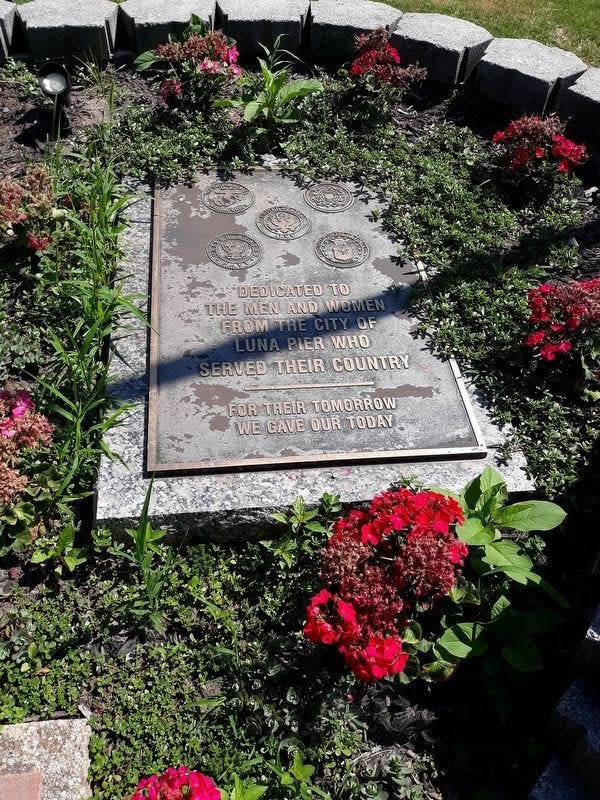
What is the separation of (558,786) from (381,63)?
176 inches

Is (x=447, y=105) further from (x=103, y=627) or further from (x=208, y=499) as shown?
(x=103, y=627)

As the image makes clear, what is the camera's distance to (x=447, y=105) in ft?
16.9

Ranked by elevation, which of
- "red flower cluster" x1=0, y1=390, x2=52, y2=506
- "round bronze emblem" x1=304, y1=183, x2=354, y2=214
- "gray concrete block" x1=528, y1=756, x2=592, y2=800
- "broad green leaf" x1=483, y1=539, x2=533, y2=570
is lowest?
"gray concrete block" x1=528, y1=756, x2=592, y2=800

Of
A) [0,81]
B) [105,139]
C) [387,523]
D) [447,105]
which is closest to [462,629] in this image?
[387,523]

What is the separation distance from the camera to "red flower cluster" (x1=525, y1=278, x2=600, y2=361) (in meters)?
3.46

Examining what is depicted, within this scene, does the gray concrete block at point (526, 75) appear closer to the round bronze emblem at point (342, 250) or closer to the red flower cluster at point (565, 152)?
the red flower cluster at point (565, 152)

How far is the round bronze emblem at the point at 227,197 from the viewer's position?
13.2 ft

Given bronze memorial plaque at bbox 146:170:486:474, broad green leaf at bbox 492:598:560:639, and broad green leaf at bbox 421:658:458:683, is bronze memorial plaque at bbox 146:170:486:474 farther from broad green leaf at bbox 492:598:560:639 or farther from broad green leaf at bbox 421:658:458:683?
broad green leaf at bbox 421:658:458:683

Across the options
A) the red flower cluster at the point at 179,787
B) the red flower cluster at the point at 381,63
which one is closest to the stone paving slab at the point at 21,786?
the red flower cluster at the point at 179,787

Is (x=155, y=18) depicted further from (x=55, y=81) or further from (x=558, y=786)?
(x=558, y=786)

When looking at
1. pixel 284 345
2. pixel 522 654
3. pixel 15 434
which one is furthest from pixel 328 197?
pixel 522 654

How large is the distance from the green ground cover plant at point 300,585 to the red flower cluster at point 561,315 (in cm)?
1

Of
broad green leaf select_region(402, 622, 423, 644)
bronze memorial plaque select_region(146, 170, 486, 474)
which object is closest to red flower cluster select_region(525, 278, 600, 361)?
bronze memorial plaque select_region(146, 170, 486, 474)

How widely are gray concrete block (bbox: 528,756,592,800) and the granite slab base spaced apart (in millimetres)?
1142
